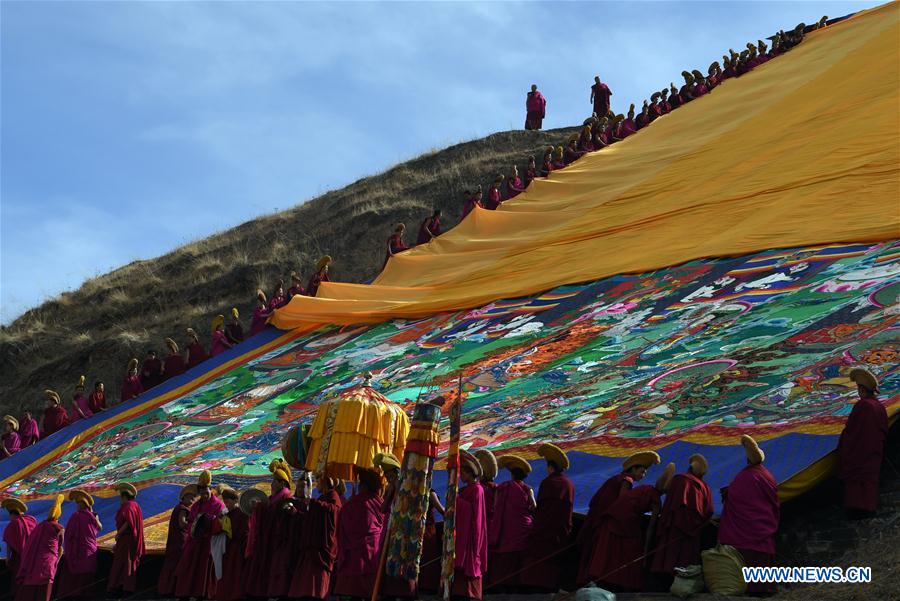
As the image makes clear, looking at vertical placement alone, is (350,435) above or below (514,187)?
below

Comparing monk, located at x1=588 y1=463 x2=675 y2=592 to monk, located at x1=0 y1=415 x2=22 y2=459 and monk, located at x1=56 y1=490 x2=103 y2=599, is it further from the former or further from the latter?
monk, located at x1=0 y1=415 x2=22 y2=459

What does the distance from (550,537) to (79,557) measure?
13.6 feet

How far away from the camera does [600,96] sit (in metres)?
25.3

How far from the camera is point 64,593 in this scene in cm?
1078

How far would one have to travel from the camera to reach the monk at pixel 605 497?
8.43 metres

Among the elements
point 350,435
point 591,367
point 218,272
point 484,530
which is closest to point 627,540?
point 484,530

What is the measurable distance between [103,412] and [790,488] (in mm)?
9211

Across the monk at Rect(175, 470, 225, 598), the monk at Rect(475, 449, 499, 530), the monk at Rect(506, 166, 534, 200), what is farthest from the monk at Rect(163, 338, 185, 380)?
the monk at Rect(475, 449, 499, 530)

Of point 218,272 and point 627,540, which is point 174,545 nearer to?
point 627,540

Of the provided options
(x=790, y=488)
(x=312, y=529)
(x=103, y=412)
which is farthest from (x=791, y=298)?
(x=103, y=412)

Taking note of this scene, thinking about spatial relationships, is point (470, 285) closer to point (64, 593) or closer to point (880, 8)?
point (64, 593)

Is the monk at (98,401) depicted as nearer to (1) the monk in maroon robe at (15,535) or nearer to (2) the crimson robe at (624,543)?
(1) the monk in maroon robe at (15,535)

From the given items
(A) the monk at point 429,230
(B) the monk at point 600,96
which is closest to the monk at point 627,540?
Answer: (A) the monk at point 429,230

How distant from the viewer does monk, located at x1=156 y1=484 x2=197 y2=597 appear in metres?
10.2
